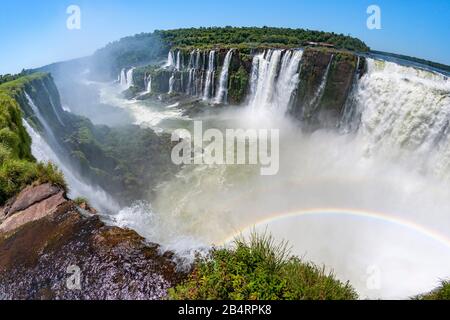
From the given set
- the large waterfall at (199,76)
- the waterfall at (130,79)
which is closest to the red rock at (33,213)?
the large waterfall at (199,76)

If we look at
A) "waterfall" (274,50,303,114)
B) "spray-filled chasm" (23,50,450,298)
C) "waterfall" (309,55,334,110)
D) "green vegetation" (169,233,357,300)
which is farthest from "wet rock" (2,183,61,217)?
"waterfall" (274,50,303,114)

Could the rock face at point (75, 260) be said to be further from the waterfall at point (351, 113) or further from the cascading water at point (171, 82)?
the cascading water at point (171, 82)

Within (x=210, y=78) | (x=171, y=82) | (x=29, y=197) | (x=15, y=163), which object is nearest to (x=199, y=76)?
(x=210, y=78)

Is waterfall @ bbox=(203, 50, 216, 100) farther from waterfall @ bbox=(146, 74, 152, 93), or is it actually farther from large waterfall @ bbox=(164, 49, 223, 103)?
waterfall @ bbox=(146, 74, 152, 93)

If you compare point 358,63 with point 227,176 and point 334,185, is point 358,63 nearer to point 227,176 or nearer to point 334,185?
point 334,185

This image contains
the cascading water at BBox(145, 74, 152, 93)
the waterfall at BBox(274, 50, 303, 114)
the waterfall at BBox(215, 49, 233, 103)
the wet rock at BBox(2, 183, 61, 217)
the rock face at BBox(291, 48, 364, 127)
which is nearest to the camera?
the wet rock at BBox(2, 183, 61, 217)
